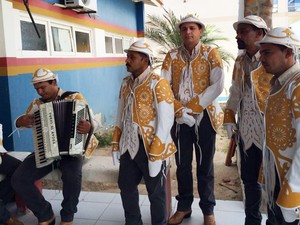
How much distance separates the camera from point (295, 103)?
156cm

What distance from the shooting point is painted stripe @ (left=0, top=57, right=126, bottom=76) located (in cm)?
374

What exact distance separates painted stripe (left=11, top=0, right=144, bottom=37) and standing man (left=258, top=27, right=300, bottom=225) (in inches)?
134

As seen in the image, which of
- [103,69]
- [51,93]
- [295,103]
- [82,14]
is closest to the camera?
[295,103]

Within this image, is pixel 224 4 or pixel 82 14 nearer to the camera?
pixel 82 14

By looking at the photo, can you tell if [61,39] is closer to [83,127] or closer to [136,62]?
Result: [83,127]

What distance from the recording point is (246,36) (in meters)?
A: 2.23

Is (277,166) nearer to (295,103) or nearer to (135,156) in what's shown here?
(295,103)

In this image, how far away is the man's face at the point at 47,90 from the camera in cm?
285

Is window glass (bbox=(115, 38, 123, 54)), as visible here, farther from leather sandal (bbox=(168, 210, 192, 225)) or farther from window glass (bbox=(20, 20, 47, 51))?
leather sandal (bbox=(168, 210, 192, 225))

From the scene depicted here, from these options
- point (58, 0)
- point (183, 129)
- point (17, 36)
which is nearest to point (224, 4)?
point (58, 0)

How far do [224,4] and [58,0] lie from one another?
12.5m

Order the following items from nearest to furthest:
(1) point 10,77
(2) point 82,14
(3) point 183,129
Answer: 1. (3) point 183,129
2. (1) point 10,77
3. (2) point 82,14

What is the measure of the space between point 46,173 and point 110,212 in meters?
0.81

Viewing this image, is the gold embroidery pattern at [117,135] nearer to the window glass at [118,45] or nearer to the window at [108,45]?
the window at [108,45]
